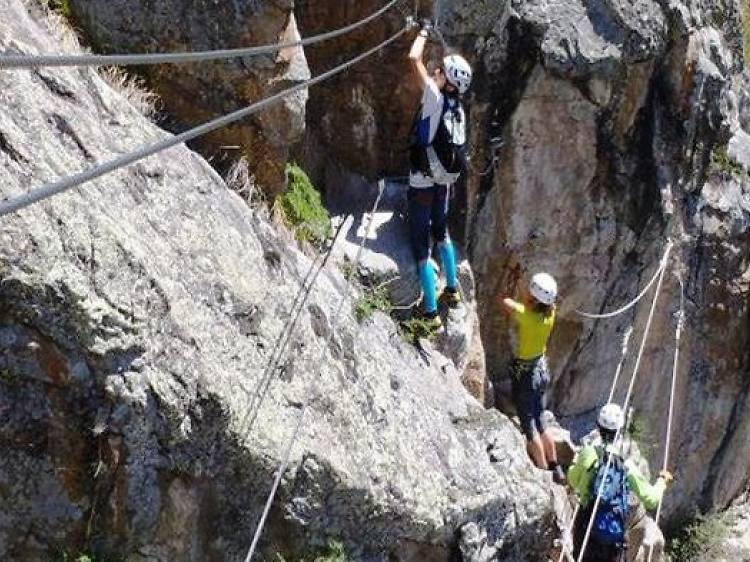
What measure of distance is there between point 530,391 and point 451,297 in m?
1.69

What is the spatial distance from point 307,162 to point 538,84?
3.10m

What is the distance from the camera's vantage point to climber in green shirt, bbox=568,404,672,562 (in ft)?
28.0

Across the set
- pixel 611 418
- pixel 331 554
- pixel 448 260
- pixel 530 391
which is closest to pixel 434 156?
pixel 448 260

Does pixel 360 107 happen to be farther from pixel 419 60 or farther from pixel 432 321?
pixel 432 321

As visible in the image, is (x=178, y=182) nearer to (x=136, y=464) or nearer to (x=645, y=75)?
(x=136, y=464)

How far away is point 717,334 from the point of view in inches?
584

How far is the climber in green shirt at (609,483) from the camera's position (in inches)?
336

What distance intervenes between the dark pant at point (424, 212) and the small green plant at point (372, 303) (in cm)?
47

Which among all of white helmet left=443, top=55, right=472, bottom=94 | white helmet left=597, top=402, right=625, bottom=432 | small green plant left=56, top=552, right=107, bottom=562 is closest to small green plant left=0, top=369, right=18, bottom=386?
small green plant left=56, top=552, right=107, bottom=562

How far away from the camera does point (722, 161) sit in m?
13.8

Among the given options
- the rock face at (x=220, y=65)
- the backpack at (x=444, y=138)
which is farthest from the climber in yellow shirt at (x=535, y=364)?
the rock face at (x=220, y=65)

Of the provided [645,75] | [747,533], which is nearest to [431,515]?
[645,75]

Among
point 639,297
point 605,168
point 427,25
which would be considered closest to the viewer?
point 427,25

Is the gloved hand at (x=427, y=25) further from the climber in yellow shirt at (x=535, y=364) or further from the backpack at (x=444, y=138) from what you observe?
the climber in yellow shirt at (x=535, y=364)
